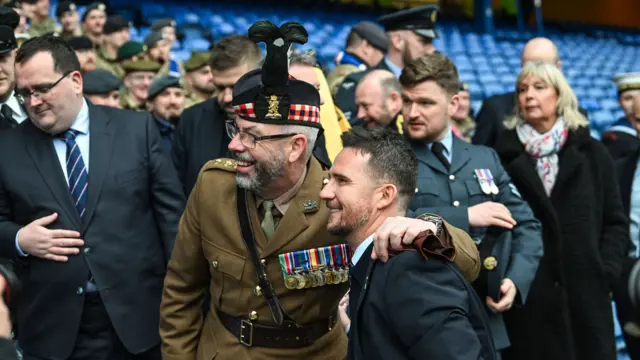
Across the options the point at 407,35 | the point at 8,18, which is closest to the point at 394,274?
the point at 8,18

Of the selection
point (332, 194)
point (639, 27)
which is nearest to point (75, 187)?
point (332, 194)

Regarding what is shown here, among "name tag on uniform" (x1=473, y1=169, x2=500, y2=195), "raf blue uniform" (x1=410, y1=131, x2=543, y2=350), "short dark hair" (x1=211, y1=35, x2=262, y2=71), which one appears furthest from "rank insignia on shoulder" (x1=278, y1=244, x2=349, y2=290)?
→ "short dark hair" (x1=211, y1=35, x2=262, y2=71)

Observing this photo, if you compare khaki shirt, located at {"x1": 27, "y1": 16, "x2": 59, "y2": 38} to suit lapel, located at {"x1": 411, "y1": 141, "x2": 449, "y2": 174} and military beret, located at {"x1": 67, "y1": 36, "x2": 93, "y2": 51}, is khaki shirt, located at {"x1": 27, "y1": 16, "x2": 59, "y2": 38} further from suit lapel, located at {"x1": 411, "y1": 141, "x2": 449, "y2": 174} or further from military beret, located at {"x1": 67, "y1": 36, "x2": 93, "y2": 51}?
suit lapel, located at {"x1": 411, "y1": 141, "x2": 449, "y2": 174}

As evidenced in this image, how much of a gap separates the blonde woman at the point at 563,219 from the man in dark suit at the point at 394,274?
1768 mm

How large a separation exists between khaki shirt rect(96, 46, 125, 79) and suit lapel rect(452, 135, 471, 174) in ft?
14.6

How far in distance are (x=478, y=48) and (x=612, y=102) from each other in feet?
7.27

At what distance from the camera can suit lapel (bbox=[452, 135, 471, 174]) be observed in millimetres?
3680

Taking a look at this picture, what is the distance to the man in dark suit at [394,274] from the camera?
217 cm

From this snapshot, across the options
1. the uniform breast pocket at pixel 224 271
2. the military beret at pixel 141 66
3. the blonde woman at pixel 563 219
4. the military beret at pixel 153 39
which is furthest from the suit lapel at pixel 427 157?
the military beret at pixel 153 39

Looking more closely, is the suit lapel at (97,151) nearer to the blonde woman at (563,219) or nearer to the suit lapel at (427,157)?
the suit lapel at (427,157)

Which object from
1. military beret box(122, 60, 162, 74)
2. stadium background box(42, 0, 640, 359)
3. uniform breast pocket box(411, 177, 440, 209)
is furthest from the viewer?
stadium background box(42, 0, 640, 359)

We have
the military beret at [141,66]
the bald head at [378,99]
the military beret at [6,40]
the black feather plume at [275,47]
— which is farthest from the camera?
the military beret at [141,66]

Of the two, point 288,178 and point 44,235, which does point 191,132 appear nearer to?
point 44,235

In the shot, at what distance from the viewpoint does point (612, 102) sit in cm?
1362
